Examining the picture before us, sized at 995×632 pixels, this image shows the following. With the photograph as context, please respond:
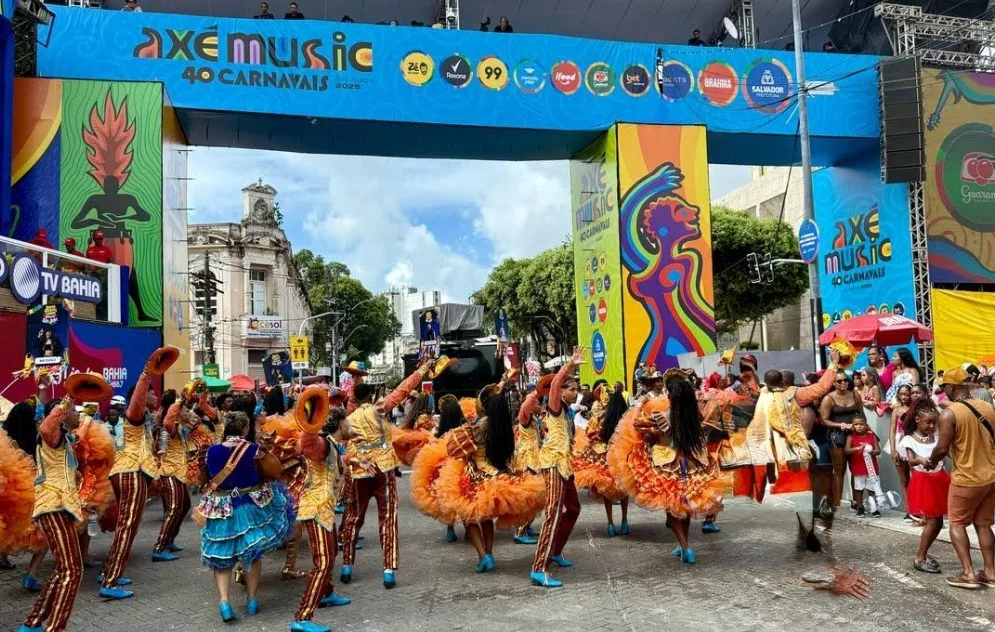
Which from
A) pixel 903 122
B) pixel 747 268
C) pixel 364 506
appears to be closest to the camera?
pixel 364 506

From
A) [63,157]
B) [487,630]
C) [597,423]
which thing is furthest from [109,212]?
[487,630]

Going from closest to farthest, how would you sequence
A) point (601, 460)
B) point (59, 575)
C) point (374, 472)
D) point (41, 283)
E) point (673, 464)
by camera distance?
point (59, 575), point (673, 464), point (374, 472), point (601, 460), point (41, 283)

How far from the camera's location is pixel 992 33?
20.8 metres

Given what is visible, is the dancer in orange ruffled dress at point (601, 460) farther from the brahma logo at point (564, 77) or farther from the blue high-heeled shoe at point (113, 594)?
the brahma logo at point (564, 77)

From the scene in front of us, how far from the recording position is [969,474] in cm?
613

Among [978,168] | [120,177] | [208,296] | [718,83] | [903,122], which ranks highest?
[718,83]

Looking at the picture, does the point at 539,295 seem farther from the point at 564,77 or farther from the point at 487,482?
the point at 487,482

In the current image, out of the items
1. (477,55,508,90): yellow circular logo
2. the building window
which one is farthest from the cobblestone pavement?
the building window

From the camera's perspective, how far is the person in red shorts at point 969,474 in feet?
20.1

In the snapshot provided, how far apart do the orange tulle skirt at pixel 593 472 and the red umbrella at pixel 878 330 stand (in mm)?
6270

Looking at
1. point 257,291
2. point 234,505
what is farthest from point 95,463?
point 257,291

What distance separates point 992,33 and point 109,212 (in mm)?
22708

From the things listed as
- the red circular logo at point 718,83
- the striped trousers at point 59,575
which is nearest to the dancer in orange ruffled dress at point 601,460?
the striped trousers at point 59,575

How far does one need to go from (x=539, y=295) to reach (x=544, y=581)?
35.9 metres
